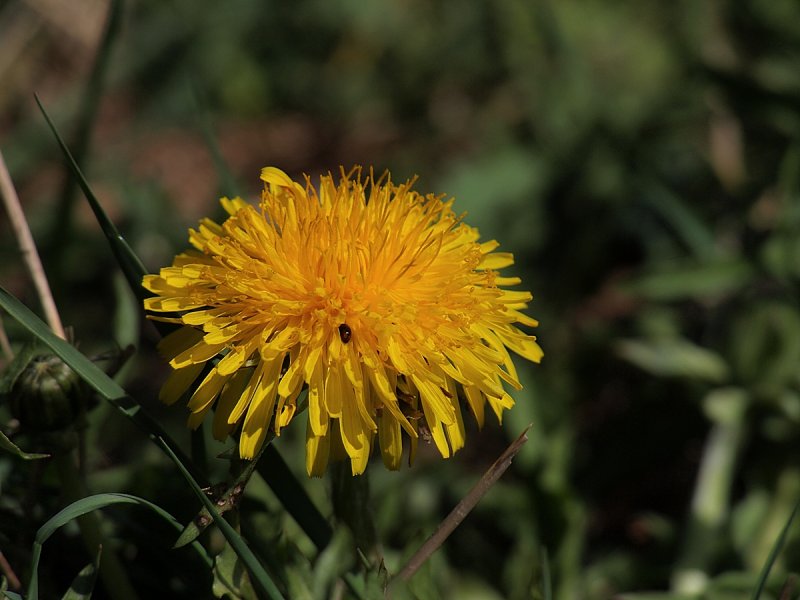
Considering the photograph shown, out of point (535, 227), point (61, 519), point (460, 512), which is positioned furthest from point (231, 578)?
point (535, 227)

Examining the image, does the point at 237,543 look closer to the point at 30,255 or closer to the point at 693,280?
the point at 30,255

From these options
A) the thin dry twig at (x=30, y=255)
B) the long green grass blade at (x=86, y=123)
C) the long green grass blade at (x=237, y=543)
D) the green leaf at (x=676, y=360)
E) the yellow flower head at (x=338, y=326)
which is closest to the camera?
the long green grass blade at (x=237, y=543)

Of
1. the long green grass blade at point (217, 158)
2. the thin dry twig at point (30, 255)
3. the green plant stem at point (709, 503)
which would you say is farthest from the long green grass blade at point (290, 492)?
the green plant stem at point (709, 503)

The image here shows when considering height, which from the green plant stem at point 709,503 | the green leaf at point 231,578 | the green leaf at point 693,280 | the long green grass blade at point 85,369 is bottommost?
the green plant stem at point 709,503

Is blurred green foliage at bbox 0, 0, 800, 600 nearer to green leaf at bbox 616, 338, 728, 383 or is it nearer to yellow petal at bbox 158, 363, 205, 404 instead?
green leaf at bbox 616, 338, 728, 383

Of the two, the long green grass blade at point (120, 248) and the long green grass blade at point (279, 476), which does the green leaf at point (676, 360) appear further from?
the long green grass blade at point (120, 248)

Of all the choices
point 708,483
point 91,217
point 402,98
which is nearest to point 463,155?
point 402,98
